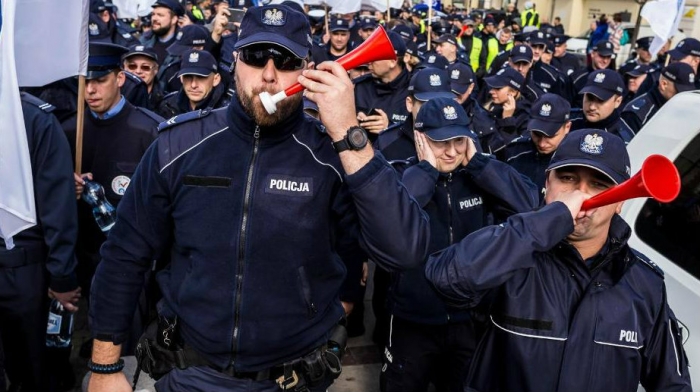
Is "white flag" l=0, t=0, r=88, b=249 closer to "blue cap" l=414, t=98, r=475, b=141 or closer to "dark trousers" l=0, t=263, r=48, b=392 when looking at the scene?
"dark trousers" l=0, t=263, r=48, b=392

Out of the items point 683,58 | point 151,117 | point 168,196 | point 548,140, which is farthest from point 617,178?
point 683,58

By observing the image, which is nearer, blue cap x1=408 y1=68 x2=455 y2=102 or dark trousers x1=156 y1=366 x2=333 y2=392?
dark trousers x1=156 y1=366 x2=333 y2=392

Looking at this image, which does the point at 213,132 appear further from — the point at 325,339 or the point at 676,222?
the point at 676,222

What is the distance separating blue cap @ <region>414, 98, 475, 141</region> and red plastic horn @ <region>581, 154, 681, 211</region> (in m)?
1.52

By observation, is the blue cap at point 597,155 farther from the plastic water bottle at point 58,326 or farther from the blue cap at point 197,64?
the blue cap at point 197,64

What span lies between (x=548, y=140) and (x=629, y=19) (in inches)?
1045

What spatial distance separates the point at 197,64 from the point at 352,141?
3.99 m

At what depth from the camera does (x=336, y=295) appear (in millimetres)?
2482

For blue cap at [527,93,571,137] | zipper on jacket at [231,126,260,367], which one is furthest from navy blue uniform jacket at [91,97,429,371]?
blue cap at [527,93,571,137]

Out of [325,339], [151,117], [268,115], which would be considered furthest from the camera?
[151,117]

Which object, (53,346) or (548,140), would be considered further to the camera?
(548,140)

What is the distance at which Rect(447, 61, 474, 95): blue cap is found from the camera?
611 cm

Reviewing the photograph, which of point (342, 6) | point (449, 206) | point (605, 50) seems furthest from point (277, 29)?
point (605, 50)

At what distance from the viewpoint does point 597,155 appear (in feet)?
7.43
